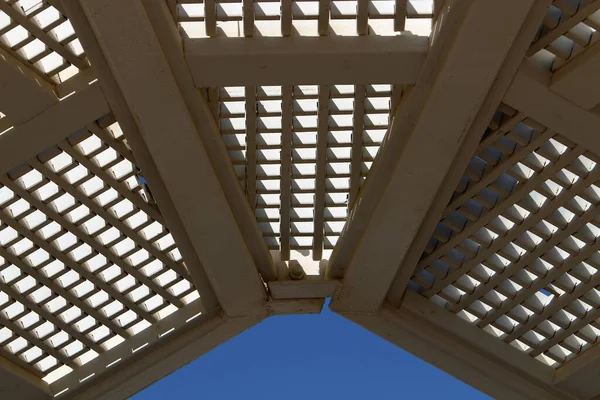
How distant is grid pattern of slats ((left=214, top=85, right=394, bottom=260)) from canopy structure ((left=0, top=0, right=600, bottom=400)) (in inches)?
0.8

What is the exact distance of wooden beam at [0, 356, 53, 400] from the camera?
1247 centimetres

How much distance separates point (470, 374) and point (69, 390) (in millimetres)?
4318

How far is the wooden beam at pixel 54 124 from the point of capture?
1014cm

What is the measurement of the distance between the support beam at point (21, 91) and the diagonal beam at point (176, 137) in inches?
20.0

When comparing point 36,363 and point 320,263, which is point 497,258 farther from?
point 36,363

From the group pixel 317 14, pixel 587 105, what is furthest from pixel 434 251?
pixel 317 14

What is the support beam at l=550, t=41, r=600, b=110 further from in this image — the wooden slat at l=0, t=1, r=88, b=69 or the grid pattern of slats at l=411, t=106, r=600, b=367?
the wooden slat at l=0, t=1, r=88, b=69

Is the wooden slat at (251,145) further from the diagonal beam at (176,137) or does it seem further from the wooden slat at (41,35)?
the wooden slat at (41,35)

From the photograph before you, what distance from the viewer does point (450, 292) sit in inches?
488

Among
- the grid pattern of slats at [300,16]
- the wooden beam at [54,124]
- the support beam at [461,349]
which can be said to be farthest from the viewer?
the support beam at [461,349]

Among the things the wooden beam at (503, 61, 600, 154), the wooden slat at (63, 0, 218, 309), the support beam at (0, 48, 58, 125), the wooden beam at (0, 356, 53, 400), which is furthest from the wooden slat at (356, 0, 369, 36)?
the wooden beam at (0, 356, 53, 400)

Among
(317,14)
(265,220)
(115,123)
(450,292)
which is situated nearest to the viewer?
(317,14)

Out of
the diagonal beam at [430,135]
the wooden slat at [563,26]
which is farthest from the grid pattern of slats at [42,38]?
the wooden slat at [563,26]

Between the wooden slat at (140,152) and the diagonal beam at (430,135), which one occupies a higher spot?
the diagonal beam at (430,135)
